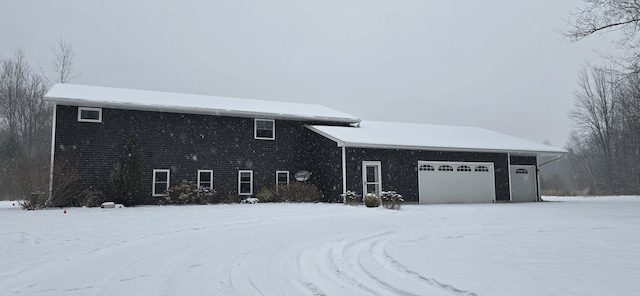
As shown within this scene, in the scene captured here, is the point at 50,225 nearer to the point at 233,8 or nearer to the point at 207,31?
the point at 207,31

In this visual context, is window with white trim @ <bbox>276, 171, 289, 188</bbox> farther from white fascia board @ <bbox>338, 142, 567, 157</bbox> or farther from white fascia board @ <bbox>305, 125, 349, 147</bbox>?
white fascia board @ <bbox>338, 142, 567, 157</bbox>

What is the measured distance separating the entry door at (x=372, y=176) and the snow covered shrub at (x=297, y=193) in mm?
2258

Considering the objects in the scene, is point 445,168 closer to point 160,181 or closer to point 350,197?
point 350,197

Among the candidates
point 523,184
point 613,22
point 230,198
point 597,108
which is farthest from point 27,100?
point 597,108

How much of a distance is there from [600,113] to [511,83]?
23450mm

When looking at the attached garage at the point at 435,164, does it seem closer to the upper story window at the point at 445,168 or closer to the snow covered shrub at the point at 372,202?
the upper story window at the point at 445,168

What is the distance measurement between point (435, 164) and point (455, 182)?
1.36 meters

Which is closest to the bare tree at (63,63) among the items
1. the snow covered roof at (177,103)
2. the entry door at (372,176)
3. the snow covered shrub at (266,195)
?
the snow covered roof at (177,103)

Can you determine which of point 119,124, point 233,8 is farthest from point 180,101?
point 233,8

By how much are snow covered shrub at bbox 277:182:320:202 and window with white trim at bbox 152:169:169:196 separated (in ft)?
15.4

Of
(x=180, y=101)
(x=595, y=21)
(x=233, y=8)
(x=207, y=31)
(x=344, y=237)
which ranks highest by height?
(x=233, y=8)

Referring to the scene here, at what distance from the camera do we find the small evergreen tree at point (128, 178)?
50.1ft

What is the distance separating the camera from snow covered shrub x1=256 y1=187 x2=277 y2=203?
17.4 metres

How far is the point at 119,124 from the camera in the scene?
643 inches
